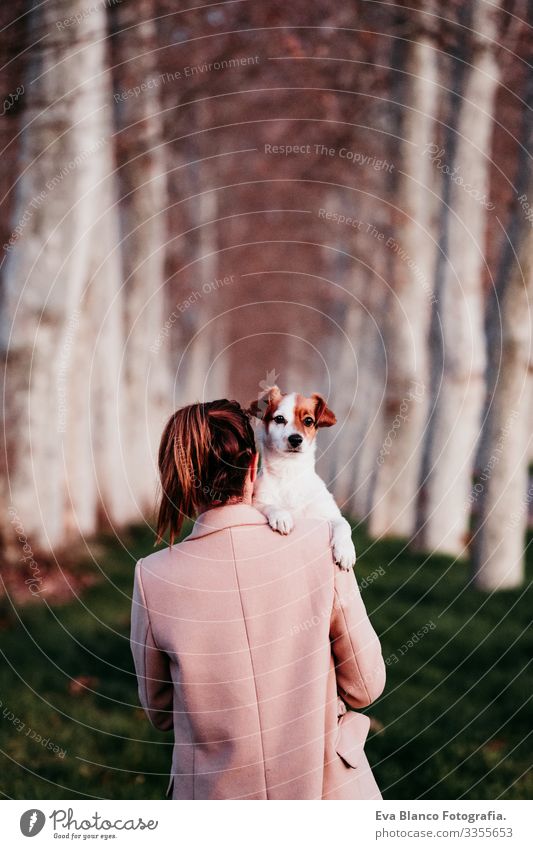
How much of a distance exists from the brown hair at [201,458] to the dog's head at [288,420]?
2.52 ft

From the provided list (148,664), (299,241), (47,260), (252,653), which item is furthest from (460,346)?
(148,664)

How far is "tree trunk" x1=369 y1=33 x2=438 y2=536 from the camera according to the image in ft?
42.4

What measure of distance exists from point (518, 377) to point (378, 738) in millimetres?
4597

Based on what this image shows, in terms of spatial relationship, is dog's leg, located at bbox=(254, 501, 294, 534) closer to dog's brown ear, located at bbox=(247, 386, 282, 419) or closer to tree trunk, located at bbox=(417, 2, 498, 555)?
dog's brown ear, located at bbox=(247, 386, 282, 419)

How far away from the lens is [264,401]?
4148 millimetres

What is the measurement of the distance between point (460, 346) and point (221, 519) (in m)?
9.10

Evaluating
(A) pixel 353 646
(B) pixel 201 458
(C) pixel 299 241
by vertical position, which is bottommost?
(A) pixel 353 646

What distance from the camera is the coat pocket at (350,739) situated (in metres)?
3.38

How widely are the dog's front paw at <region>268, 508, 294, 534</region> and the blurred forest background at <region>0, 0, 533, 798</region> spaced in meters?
2.37

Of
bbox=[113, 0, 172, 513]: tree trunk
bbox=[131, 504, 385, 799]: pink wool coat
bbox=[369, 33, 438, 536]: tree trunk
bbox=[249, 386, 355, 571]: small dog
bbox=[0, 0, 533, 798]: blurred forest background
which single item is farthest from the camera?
bbox=[369, 33, 438, 536]: tree trunk

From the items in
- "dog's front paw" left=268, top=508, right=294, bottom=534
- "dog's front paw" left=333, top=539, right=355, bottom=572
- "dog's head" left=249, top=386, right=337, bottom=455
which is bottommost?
"dog's front paw" left=333, top=539, right=355, bottom=572

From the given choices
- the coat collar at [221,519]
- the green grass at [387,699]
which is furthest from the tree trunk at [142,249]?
the coat collar at [221,519]

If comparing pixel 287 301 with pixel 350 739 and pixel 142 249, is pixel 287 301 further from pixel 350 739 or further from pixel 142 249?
pixel 142 249

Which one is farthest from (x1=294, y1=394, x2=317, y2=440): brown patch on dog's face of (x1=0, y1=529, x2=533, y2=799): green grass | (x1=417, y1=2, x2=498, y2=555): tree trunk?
(x1=417, y1=2, x2=498, y2=555): tree trunk
